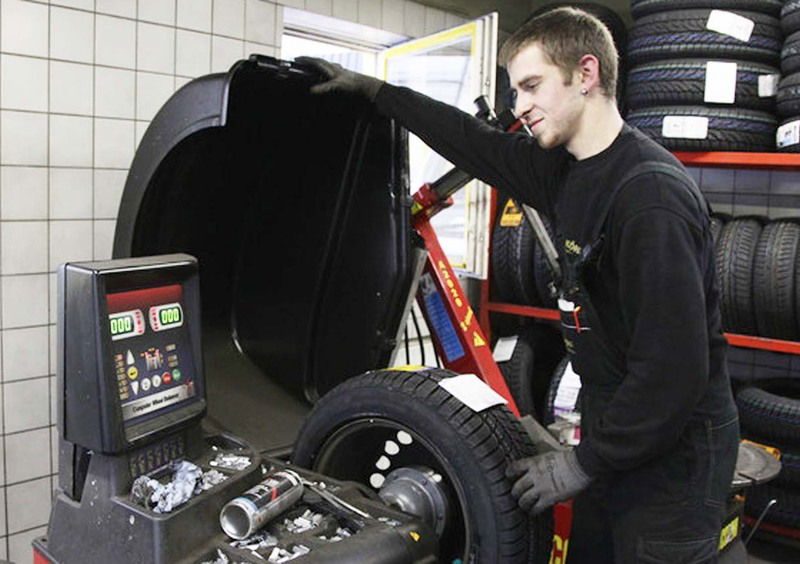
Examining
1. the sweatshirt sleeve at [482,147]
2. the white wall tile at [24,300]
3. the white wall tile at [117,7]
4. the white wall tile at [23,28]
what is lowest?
the white wall tile at [24,300]

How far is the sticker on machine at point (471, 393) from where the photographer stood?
1.62 metres

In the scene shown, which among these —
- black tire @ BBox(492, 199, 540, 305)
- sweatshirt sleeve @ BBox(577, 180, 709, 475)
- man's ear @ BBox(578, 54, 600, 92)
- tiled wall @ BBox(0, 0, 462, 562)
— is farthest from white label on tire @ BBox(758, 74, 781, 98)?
tiled wall @ BBox(0, 0, 462, 562)

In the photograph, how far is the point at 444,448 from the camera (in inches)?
61.9

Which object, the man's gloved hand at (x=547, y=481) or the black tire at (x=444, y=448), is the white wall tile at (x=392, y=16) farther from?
the man's gloved hand at (x=547, y=481)

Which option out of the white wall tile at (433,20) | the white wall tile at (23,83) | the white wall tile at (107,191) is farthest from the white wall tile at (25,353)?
the white wall tile at (433,20)

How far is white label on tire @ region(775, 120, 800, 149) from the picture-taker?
10.4ft

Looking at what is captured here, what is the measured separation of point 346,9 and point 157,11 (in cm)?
106

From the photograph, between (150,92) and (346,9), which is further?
(346,9)

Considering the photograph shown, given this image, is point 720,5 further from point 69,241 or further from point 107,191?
point 69,241

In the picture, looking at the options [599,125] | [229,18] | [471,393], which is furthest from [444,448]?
[229,18]

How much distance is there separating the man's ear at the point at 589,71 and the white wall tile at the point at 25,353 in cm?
193

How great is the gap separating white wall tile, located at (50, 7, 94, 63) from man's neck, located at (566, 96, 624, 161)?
5.83ft

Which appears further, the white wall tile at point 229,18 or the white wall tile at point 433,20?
the white wall tile at point 433,20

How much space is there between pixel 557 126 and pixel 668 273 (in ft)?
1.30
